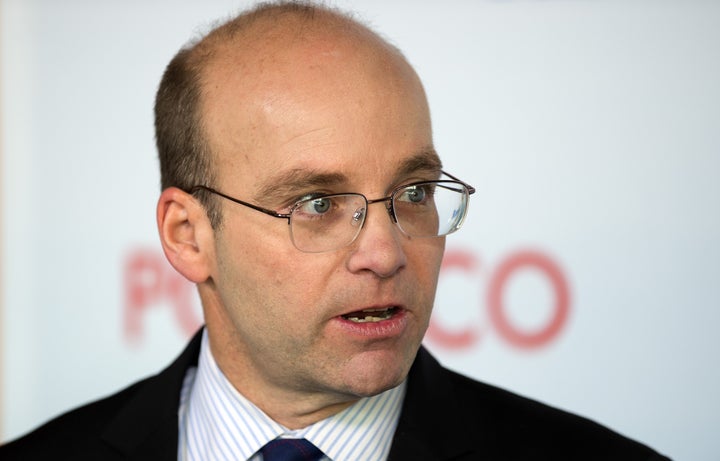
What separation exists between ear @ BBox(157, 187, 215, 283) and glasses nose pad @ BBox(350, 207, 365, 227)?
392mm

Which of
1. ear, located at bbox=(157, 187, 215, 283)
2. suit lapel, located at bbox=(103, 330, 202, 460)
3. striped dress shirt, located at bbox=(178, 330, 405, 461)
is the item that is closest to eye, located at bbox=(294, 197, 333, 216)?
ear, located at bbox=(157, 187, 215, 283)

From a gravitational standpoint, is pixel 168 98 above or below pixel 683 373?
above

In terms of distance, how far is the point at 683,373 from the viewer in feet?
10.3

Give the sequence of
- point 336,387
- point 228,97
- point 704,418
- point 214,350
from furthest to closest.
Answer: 1. point 704,418
2. point 214,350
3. point 228,97
4. point 336,387

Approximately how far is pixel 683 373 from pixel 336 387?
1615 millimetres

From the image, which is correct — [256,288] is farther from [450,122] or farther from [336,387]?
[450,122]

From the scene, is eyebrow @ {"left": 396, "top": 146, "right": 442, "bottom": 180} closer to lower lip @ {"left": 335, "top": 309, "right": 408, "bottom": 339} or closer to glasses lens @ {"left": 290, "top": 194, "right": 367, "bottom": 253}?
glasses lens @ {"left": 290, "top": 194, "right": 367, "bottom": 253}

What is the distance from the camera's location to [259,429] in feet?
7.06

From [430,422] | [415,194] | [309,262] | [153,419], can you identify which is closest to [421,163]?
[415,194]

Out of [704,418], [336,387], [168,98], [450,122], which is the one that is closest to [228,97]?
[168,98]

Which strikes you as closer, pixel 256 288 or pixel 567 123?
pixel 256 288

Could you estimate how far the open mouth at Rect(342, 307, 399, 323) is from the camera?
1.96 m

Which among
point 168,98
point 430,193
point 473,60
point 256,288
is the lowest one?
point 256,288

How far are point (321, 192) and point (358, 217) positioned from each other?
95 mm
